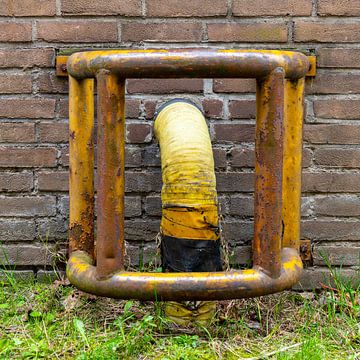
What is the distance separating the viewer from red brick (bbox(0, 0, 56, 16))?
2109 millimetres

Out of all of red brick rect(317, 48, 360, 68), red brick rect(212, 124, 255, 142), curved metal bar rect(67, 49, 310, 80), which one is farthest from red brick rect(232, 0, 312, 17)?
curved metal bar rect(67, 49, 310, 80)

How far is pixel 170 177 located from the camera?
1677 millimetres

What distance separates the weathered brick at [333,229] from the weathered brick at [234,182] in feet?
0.88

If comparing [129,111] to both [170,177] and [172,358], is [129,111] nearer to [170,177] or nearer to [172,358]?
[170,177]

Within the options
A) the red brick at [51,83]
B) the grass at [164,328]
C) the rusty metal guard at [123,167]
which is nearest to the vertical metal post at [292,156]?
the rusty metal guard at [123,167]

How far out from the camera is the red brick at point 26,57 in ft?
6.98

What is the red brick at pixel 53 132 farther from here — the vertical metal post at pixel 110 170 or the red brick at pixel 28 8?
the vertical metal post at pixel 110 170

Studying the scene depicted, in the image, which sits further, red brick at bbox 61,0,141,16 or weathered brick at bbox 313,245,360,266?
weathered brick at bbox 313,245,360,266

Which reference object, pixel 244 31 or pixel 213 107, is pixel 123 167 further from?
pixel 244 31

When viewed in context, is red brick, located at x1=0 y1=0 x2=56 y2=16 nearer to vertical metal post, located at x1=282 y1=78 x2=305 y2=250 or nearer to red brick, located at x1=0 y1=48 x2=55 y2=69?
red brick, located at x1=0 y1=48 x2=55 y2=69

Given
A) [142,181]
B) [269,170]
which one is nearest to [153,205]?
[142,181]

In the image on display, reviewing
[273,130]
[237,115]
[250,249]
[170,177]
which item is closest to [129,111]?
[237,115]

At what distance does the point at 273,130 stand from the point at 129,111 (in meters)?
0.86

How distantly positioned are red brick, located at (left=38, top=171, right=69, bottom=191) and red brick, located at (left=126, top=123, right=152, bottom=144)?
0.95 feet
